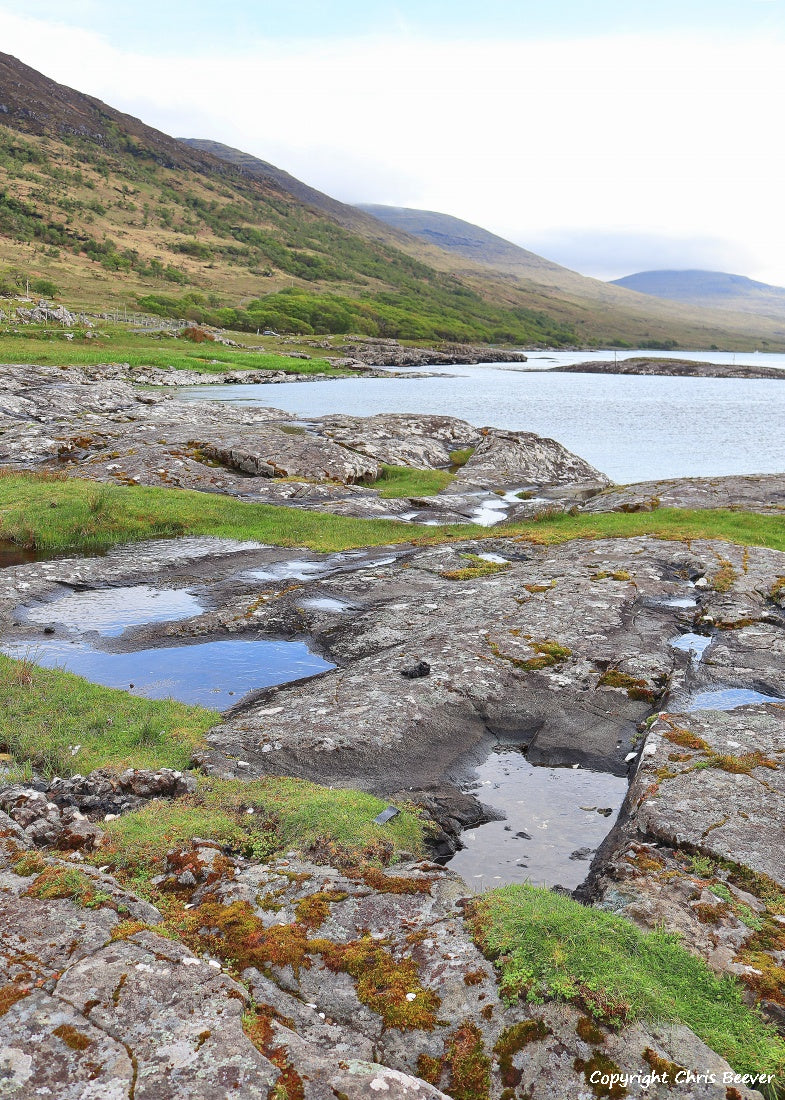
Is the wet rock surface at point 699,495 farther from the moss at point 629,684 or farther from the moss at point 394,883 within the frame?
the moss at point 394,883

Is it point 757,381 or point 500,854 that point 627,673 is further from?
point 757,381

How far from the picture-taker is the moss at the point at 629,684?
15633 mm

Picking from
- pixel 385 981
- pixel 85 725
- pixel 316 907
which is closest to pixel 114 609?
pixel 85 725

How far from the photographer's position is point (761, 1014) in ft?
23.1

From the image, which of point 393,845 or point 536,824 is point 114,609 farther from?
point 536,824

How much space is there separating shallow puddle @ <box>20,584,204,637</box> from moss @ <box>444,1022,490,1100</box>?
16547 mm

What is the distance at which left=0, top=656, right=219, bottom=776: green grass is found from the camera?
1302cm

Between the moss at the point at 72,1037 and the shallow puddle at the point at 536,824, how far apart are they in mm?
5695

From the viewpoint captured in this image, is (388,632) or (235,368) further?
(235,368)

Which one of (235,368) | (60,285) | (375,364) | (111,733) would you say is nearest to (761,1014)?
(111,733)

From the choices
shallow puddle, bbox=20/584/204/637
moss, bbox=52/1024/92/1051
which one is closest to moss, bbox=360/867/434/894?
moss, bbox=52/1024/92/1051

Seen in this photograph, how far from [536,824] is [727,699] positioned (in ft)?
19.9

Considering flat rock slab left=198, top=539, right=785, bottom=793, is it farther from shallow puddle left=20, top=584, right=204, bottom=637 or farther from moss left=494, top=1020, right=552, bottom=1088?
moss left=494, top=1020, right=552, bottom=1088

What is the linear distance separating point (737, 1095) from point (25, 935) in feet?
21.8
